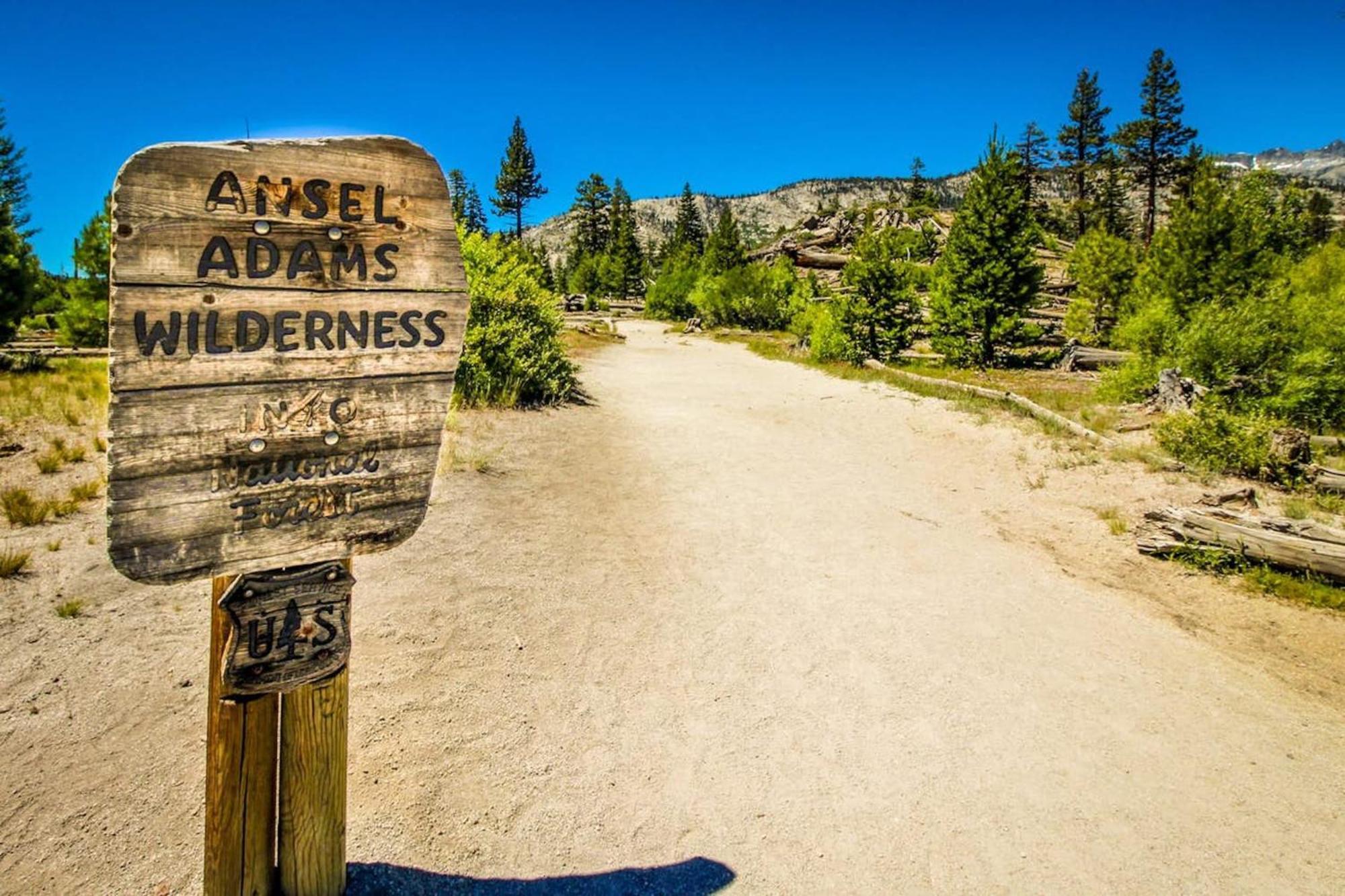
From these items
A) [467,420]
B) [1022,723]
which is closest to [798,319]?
[467,420]

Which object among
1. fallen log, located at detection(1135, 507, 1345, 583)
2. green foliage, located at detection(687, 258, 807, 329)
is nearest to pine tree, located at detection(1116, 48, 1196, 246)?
green foliage, located at detection(687, 258, 807, 329)

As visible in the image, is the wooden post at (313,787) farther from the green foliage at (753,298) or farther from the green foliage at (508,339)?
the green foliage at (753,298)

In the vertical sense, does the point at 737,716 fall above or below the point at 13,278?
below

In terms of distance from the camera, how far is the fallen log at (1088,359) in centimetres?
2103

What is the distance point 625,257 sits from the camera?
7006 centimetres

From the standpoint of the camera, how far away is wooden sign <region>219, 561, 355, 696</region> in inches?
74.4

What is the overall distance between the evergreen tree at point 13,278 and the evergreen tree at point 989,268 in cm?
2653

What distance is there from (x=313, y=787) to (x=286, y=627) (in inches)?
25.9

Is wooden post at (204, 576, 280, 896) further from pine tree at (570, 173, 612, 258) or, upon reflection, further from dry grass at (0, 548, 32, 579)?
pine tree at (570, 173, 612, 258)

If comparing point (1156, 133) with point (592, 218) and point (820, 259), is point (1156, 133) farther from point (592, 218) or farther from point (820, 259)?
point (592, 218)

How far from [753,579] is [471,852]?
3.50m

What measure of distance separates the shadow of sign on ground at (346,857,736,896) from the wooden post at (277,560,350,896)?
0.50 m

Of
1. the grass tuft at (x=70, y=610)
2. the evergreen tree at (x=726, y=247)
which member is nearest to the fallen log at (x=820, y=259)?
the evergreen tree at (x=726, y=247)

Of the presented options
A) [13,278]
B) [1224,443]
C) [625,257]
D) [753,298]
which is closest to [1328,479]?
[1224,443]
